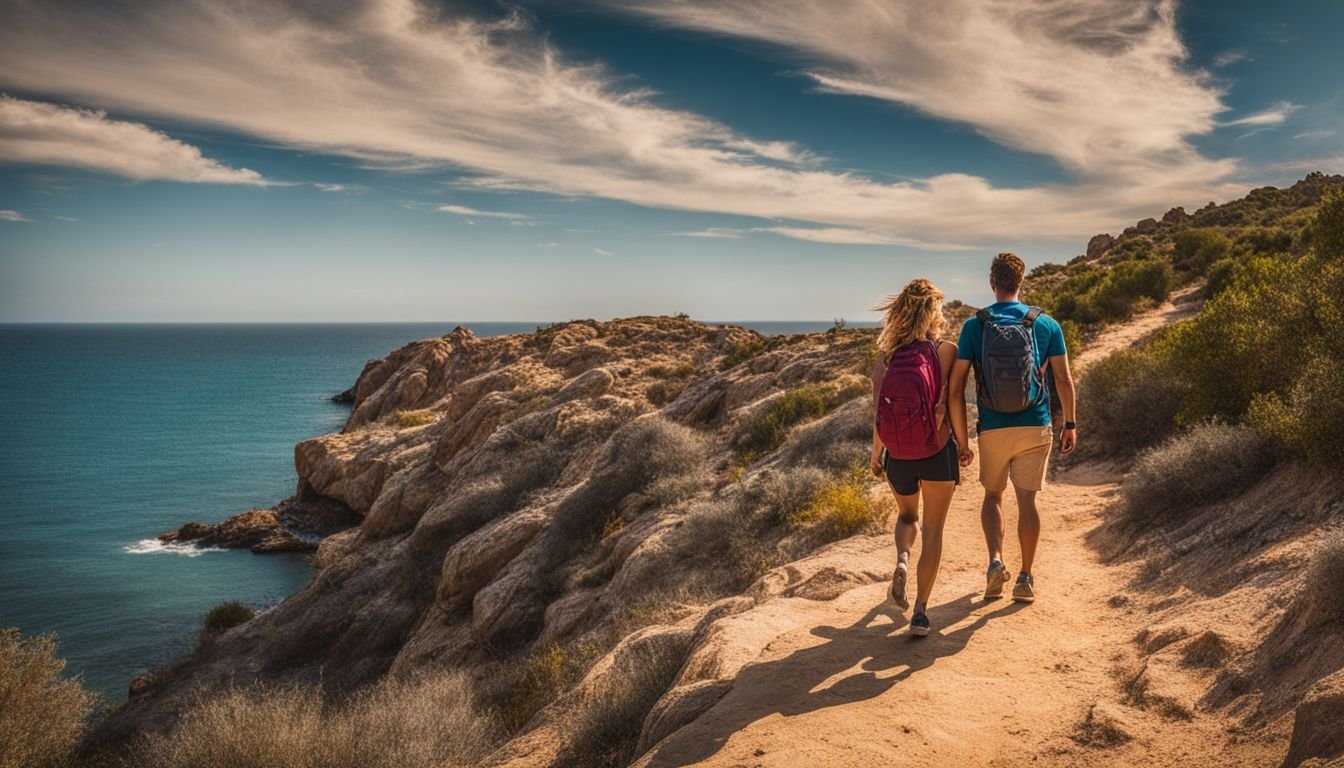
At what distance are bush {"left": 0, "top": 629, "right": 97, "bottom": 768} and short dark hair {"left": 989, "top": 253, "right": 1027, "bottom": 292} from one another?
58.2ft

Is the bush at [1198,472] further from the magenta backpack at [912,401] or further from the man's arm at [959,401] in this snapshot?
the magenta backpack at [912,401]

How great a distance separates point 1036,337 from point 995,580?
1989 mm

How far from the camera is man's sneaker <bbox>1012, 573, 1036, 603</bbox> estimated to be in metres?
A: 6.08

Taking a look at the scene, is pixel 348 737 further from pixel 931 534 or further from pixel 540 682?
pixel 931 534

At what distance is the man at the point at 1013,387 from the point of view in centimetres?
540

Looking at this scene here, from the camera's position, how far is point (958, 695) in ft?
15.2

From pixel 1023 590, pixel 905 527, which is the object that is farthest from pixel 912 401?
pixel 1023 590

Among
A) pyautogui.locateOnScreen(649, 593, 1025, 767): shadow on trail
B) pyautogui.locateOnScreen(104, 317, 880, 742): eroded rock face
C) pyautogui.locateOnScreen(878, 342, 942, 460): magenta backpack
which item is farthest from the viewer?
pyautogui.locateOnScreen(104, 317, 880, 742): eroded rock face

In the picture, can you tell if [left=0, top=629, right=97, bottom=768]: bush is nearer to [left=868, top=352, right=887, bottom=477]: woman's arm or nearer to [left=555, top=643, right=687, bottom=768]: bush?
[left=555, top=643, right=687, bottom=768]: bush

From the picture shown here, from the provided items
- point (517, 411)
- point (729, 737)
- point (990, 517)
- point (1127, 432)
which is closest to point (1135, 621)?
point (990, 517)

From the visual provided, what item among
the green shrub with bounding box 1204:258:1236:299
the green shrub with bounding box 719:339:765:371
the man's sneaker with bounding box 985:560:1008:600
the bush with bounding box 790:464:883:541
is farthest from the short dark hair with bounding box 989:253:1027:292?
the green shrub with bounding box 1204:258:1236:299

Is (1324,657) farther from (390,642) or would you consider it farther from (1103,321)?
(1103,321)

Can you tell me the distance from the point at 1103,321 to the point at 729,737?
22658mm

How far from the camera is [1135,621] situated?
19.2 feet
